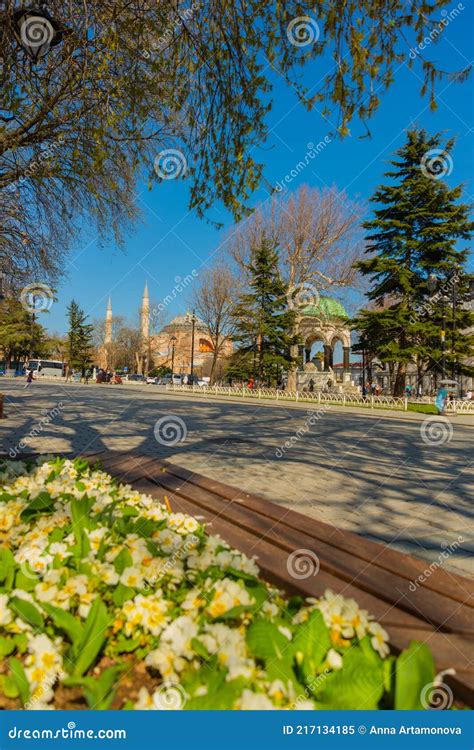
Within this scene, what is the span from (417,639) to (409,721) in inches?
9.1

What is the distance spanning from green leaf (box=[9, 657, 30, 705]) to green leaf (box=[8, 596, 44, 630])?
0.21 meters

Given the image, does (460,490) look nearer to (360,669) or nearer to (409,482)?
(409,482)

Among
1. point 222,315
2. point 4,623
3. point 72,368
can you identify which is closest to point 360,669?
point 4,623

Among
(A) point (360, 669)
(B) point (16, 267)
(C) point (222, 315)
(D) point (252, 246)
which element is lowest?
(A) point (360, 669)

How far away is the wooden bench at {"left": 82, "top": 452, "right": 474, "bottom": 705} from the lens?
137cm

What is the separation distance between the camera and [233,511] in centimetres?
265

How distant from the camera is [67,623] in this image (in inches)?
62.1

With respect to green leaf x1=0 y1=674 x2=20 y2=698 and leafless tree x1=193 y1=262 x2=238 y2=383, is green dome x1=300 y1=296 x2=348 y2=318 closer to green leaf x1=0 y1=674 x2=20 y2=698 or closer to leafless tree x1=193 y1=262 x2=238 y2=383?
leafless tree x1=193 y1=262 x2=238 y2=383

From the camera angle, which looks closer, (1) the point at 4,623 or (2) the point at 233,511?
(1) the point at 4,623

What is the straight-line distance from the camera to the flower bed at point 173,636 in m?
A: 1.27

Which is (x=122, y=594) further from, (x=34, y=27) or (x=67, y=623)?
(x=34, y=27)

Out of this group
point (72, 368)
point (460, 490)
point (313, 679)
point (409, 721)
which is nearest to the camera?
point (409, 721)

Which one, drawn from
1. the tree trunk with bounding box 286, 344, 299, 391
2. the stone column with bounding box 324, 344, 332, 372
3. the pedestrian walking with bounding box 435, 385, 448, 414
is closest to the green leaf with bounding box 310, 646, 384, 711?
the pedestrian walking with bounding box 435, 385, 448, 414

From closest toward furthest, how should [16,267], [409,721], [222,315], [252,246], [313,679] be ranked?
[409,721] → [313,679] → [16,267] → [252,246] → [222,315]
